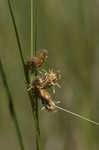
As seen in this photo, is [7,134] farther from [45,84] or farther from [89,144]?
[45,84]

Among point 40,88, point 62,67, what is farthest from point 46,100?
point 62,67

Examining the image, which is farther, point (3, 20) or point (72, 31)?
point (3, 20)

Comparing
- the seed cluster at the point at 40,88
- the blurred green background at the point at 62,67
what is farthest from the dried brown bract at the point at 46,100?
the blurred green background at the point at 62,67

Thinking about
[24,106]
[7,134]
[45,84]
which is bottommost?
[7,134]

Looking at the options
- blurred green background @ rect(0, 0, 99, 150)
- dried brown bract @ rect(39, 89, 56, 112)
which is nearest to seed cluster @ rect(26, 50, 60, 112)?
dried brown bract @ rect(39, 89, 56, 112)

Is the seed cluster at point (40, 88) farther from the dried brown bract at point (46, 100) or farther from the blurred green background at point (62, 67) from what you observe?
the blurred green background at point (62, 67)

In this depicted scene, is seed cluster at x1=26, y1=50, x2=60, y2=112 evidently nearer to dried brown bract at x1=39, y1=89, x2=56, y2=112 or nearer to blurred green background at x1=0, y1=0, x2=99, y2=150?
dried brown bract at x1=39, y1=89, x2=56, y2=112

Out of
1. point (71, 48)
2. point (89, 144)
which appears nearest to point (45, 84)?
point (89, 144)

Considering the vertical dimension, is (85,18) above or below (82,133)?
above

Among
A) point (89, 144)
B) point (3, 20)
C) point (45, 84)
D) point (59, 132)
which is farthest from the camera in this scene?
point (3, 20)
